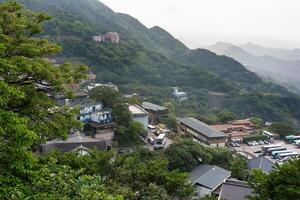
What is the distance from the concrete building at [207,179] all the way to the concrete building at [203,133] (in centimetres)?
1306

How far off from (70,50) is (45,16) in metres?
57.3

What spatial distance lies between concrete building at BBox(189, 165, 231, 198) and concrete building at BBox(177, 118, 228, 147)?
42.9 feet

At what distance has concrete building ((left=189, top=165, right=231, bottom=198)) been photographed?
1002 inches

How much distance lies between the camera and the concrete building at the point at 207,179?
83.5 ft

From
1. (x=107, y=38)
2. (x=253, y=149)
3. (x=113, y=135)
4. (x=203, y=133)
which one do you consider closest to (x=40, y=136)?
(x=113, y=135)

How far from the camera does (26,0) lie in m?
93.1

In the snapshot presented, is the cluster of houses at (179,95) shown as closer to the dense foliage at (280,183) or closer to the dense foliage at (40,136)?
the dense foliage at (40,136)

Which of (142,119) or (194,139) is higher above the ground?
(142,119)

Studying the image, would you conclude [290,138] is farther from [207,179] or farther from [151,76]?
[151,76]

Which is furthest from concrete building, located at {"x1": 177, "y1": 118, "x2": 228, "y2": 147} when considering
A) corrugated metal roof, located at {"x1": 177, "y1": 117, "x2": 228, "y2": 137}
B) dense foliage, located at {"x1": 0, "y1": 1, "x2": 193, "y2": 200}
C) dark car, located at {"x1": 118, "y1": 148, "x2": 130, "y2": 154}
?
dense foliage, located at {"x1": 0, "y1": 1, "x2": 193, "y2": 200}

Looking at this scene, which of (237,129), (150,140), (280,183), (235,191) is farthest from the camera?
(237,129)

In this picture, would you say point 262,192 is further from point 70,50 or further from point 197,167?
point 70,50

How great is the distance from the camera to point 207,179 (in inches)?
1045

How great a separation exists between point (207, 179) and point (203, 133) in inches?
638
